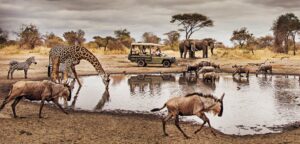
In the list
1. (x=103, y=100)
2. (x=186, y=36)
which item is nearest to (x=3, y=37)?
(x=186, y=36)

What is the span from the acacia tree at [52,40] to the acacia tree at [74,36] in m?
1.39

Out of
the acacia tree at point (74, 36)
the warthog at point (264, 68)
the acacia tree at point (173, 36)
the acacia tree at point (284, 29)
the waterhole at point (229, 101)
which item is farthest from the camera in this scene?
the acacia tree at point (173, 36)

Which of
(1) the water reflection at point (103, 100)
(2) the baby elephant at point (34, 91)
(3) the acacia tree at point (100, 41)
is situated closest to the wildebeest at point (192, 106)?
(2) the baby elephant at point (34, 91)

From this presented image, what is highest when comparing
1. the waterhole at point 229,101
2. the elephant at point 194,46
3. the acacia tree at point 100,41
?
the acacia tree at point 100,41

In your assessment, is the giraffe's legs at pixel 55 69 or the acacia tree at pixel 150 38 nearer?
the giraffe's legs at pixel 55 69

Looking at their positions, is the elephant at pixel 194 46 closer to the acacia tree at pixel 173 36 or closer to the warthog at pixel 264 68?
the warthog at pixel 264 68

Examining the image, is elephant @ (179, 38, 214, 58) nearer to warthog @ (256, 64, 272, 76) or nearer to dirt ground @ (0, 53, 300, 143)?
warthog @ (256, 64, 272, 76)

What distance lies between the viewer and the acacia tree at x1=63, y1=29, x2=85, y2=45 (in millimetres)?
80738

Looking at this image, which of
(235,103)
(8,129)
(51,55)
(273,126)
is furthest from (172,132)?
(51,55)

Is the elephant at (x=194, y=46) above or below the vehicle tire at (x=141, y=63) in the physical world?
above

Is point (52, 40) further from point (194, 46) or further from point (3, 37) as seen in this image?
point (194, 46)

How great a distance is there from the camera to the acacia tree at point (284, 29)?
64375mm

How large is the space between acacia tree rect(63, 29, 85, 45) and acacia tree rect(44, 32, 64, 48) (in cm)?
139

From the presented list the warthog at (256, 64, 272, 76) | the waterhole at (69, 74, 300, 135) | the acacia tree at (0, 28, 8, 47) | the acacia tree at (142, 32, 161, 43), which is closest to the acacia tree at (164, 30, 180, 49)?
the acacia tree at (142, 32, 161, 43)
